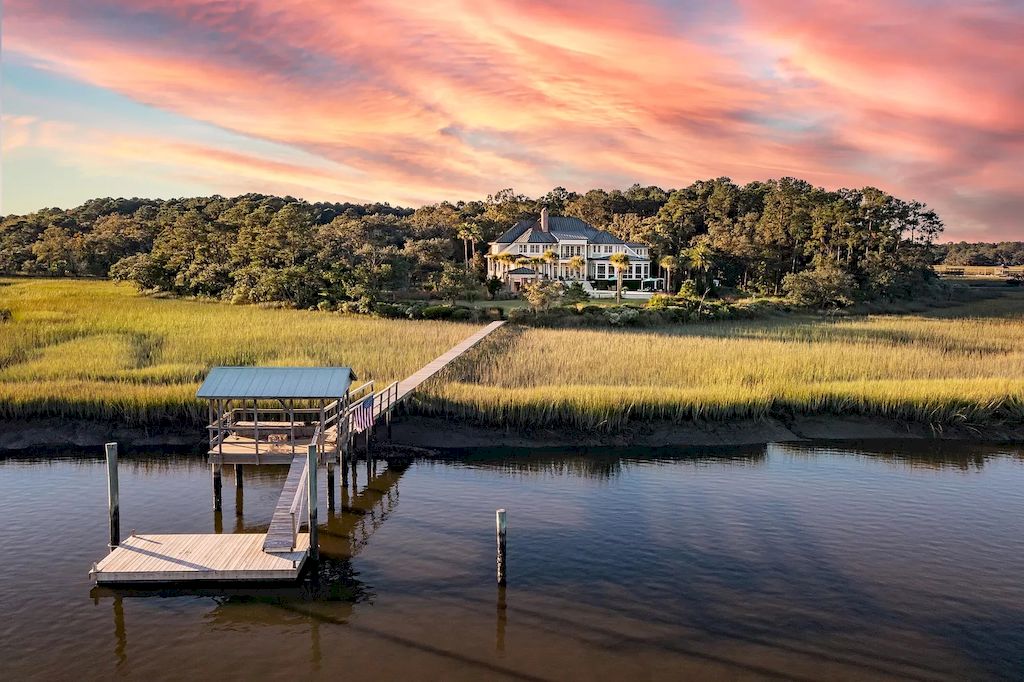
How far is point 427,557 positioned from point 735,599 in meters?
6.06

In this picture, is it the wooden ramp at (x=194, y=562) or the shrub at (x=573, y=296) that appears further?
the shrub at (x=573, y=296)

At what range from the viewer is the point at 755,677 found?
11.1 m

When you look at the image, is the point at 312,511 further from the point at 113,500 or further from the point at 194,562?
the point at 113,500

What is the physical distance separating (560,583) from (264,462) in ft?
26.1

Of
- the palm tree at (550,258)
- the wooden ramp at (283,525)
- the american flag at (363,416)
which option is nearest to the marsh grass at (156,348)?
the american flag at (363,416)

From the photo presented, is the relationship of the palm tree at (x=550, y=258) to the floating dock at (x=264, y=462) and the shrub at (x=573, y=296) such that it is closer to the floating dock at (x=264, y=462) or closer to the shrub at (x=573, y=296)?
the shrub at (x=573, y=296)

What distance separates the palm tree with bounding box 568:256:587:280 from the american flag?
56.5 m

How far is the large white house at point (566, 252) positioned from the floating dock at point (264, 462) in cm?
5728

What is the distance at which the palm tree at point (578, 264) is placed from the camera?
76.4 metres

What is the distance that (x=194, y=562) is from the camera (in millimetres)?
13961

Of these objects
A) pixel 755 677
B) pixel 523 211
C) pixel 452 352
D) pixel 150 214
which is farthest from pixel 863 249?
pixel 150 214

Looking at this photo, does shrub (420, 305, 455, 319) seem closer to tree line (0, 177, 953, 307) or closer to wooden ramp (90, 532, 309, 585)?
tree line (0, 177, 953, 307)

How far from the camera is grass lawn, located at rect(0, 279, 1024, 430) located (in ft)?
83.6

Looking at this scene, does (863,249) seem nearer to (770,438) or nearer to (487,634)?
(770,438)
